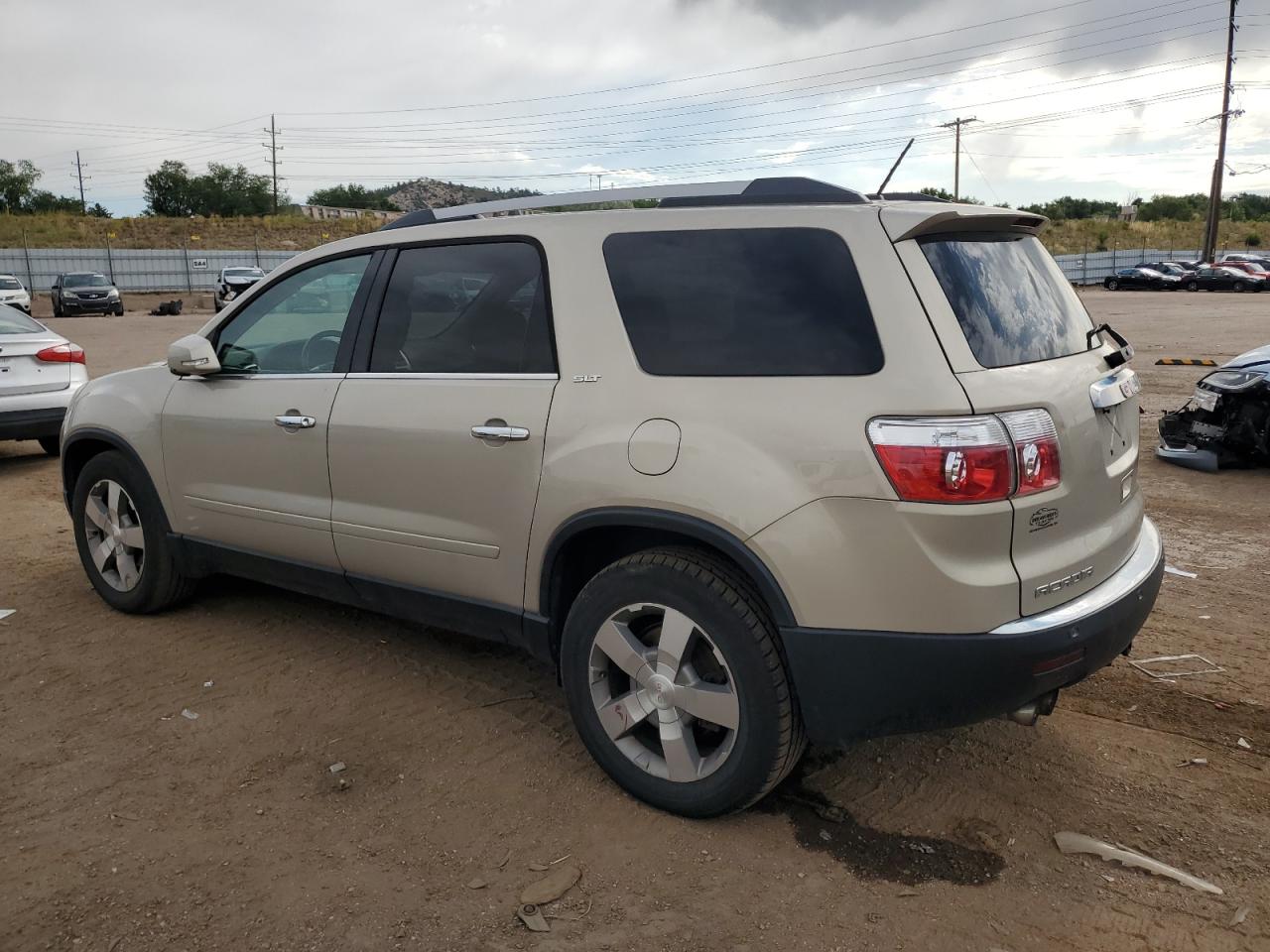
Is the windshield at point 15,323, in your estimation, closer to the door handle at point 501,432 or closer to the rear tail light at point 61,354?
the rear tail light at point 61,354

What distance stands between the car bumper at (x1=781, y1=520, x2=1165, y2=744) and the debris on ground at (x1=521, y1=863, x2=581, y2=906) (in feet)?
2.56

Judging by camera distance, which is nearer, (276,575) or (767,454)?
(767,454)

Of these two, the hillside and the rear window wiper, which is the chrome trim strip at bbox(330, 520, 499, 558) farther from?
the hillside

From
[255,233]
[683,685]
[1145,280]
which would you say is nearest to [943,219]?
[683,685]

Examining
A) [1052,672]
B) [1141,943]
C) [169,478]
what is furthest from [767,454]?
[169,478]

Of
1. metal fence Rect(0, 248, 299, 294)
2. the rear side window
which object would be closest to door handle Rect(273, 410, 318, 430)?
the rear side window

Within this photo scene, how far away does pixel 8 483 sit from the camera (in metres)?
8.03

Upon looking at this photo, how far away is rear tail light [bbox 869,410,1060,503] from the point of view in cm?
256

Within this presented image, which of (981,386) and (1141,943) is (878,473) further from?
(1141,943)

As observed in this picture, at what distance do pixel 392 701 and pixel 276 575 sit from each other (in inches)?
31.4

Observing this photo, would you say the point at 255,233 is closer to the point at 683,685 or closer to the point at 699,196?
the point at 699,196

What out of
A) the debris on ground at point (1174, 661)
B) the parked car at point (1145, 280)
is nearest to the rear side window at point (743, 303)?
the debris on ground at point (1174, 661)

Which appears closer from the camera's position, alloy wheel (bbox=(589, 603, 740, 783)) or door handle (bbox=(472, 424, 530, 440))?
alloy wheel (bbox=(589, 603, 740, 783))

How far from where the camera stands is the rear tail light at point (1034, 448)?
2625 millimetres
